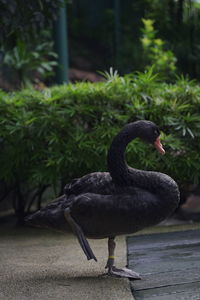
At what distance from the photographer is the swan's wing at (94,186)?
10.4 ft

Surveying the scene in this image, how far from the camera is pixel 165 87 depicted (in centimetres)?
535

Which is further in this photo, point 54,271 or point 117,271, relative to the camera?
point 54,271

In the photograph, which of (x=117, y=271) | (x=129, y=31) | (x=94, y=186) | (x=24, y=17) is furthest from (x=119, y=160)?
(x=129, y=31)

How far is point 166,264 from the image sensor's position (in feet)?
11.3

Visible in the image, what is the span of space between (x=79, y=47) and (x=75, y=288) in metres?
9.31

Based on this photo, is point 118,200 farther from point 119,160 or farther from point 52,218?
point 52,218

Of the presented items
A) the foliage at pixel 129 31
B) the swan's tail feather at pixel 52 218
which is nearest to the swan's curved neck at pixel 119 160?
the swan's tail feather at pixel 52 218

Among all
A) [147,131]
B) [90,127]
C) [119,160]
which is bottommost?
[90,127]

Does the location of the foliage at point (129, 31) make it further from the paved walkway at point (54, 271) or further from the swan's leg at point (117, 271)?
the swan's leg at point (117, 271)

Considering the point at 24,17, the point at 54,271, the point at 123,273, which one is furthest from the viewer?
the point at 24,17

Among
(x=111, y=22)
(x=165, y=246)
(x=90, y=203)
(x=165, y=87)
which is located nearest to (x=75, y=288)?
(x=90, y=203)

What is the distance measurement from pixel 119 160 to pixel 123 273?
0.71 meters

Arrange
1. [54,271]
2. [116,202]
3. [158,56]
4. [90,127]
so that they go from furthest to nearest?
[158,56] < [90,127] < [54,271] < [116,202]

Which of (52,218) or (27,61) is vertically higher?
(52,218)
